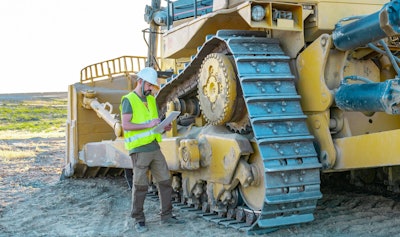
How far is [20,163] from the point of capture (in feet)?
38.8

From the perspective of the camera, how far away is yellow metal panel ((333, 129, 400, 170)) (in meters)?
4.80

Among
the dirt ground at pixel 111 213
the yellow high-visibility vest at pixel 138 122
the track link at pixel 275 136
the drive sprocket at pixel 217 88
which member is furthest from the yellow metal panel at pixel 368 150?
the yellow high-visibility vest at pixel 138 122

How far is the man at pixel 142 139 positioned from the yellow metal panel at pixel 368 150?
1.76 m

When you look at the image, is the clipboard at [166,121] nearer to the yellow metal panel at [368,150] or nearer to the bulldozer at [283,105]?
the bulldozer at [283,105]

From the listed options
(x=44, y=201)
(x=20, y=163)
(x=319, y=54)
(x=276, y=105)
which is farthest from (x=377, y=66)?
(x=20, y=163)

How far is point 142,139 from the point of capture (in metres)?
5.90

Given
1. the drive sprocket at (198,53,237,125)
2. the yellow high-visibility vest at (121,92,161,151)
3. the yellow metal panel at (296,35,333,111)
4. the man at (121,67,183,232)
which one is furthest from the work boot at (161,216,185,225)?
→ the yellow metal panel at (296,35,333,111)

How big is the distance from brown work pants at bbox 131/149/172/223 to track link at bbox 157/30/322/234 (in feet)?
2.24

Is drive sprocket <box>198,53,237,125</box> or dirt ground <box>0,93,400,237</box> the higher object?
drive sprocket <box>198,53,237,125</box>

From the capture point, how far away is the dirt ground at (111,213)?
5.53 meters

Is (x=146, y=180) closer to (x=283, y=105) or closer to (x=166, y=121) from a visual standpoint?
(x=166, y=121)

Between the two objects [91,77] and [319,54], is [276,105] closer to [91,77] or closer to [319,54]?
[319,54]

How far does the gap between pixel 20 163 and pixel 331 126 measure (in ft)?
26.1

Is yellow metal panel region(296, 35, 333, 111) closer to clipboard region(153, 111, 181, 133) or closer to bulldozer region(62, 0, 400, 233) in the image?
bulldozer region(62, 0, 400, 233)
